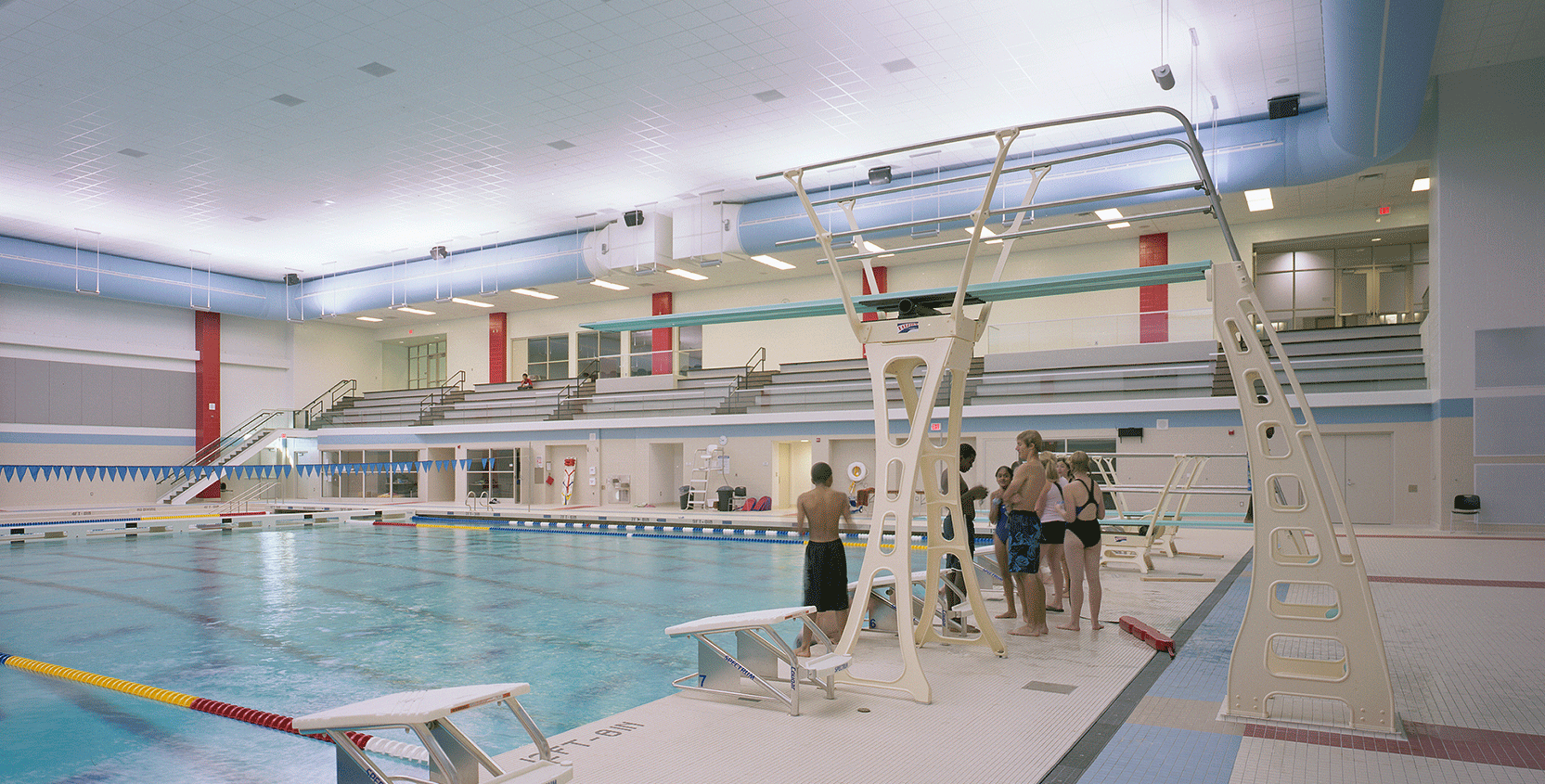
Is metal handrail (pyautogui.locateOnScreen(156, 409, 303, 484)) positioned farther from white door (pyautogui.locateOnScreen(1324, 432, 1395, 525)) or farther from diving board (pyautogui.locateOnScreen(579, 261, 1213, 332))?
white door (pyautogui.locateOnScreen(1324, 432, 1395, 525))

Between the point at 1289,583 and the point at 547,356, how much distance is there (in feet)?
93.2

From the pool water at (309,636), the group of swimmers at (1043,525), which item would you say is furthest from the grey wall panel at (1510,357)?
the group of swimmers at (1043,525)

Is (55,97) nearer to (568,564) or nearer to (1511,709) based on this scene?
(568,564)

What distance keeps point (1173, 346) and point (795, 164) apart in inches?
357

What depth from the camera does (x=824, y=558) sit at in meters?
5.95

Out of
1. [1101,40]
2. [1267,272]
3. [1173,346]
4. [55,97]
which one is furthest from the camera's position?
[1267,272]

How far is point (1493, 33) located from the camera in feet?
41.5

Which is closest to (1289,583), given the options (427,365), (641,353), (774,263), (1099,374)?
(1099,374)

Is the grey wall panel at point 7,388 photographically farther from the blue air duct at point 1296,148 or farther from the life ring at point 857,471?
the life ring at point 857,471

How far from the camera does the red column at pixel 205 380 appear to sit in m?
28.6

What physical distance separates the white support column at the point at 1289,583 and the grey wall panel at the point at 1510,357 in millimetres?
13320

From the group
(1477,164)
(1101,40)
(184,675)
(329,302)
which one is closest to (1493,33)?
(1477,164)

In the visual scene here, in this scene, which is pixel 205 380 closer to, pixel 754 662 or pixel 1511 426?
pixel 754 662

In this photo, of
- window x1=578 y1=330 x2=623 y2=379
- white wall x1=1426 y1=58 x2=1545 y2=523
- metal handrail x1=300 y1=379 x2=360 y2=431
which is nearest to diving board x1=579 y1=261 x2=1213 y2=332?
white wall x1=1426 y1=58 x2=1545 y2=523
